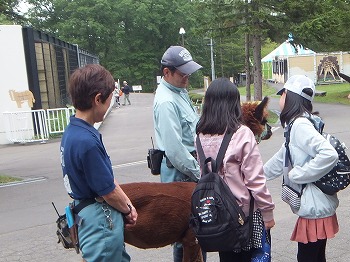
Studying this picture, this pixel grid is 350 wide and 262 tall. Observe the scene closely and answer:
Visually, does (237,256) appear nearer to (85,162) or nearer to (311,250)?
(311,250)

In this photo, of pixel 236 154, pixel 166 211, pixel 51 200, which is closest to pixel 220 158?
pixel 236 154

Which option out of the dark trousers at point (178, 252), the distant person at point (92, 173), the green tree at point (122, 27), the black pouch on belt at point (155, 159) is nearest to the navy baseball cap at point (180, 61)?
the black pouch on belt at point (155, 159)

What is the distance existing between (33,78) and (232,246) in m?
14.7

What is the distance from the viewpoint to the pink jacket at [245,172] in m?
3.04

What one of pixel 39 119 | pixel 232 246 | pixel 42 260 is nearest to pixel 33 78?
pixel 39 119

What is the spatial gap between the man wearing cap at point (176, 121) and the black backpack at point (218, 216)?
0.61m

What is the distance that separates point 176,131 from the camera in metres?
3.65

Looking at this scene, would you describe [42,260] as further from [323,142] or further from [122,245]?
[323,142]

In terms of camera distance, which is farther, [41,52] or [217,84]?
[41,52]

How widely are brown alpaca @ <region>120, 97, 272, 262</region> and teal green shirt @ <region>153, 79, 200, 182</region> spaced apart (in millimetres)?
186

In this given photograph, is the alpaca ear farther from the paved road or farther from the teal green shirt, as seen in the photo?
the paved road

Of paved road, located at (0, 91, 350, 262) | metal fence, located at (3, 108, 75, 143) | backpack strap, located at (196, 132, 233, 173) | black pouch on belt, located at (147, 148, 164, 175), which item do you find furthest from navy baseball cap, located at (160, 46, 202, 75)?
metal fence, located at (3, 108, 75, 143)

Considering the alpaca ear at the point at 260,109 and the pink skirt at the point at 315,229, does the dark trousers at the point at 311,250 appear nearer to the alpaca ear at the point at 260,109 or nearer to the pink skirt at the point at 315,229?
the pink skirt at the point at 315,229

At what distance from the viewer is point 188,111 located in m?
3.87
